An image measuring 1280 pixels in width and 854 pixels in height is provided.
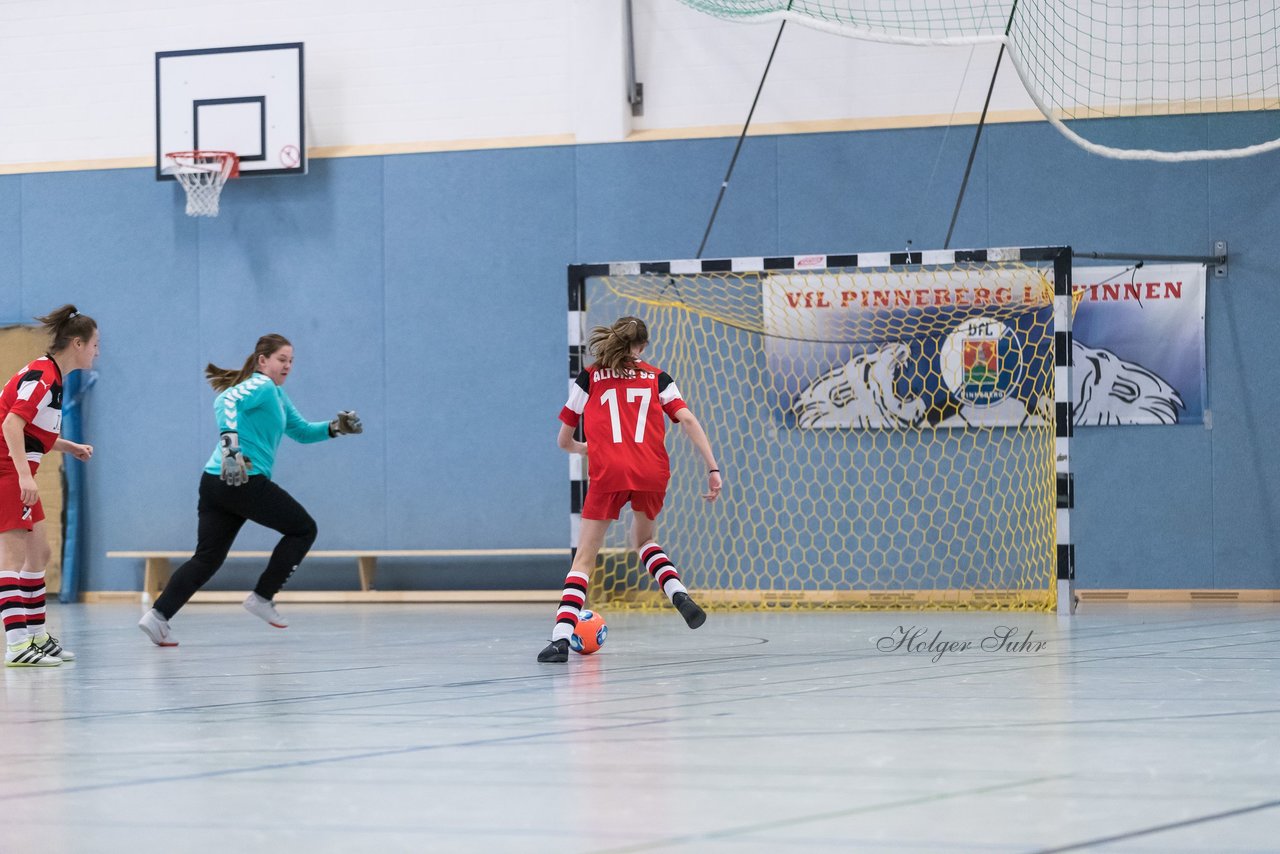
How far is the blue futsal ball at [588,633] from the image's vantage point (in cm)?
737

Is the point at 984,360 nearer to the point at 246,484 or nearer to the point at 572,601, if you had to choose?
the point at 572,601

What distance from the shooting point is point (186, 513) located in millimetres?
13930

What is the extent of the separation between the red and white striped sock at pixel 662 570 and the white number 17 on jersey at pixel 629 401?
58cm

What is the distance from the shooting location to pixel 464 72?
44.8 ft

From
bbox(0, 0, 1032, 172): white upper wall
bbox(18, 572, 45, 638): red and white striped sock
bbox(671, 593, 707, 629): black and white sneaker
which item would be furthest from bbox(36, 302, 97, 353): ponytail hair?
bbox(0, 0, 1032, 172): white upper wall

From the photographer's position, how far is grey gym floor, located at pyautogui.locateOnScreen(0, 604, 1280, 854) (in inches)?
123


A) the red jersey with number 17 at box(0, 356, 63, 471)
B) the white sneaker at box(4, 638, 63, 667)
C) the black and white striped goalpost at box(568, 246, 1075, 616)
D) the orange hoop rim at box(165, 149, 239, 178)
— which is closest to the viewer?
the red jersey with number 17 at box(0, 356, 63, 471)

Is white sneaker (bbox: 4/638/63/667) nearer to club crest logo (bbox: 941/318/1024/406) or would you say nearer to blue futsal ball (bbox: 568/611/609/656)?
blue futsal ball (bbox: 568/611/609/656)

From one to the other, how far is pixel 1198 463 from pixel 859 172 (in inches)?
140

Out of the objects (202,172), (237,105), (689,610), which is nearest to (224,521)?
(689,610)

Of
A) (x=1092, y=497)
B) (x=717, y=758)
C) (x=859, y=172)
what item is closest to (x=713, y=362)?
(x=859, y=172)

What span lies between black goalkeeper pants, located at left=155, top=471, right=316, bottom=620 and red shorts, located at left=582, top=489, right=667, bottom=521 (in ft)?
6.76

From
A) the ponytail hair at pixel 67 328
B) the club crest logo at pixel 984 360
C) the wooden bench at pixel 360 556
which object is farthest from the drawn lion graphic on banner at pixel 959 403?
the ponytail hair at pixel 67 328

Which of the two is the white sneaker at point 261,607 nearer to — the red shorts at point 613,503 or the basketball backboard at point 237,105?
the red shorts at point 613,503
